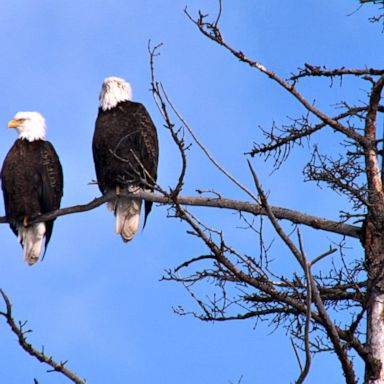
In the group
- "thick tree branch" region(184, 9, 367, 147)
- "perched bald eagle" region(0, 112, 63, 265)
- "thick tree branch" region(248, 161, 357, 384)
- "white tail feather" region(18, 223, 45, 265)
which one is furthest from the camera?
"white tail feather" region(18, 223, 45, 265)

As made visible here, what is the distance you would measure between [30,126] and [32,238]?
4.05ft

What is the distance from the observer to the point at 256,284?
591 cm

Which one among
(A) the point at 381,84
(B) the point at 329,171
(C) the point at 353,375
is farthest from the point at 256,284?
(A) the point at 381,84

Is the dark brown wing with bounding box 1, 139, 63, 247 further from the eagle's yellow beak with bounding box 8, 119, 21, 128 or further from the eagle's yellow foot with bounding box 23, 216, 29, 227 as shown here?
the eagle's yellow beak with bounding box 8, 119, 21, 128

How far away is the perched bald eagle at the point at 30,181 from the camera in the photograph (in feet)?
→ 32.2

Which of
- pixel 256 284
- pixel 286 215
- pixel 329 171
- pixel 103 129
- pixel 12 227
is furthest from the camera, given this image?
pixel 12 227

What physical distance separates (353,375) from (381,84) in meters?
2.89

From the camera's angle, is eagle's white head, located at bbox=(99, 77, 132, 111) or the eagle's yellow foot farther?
the eagle's yellow foot

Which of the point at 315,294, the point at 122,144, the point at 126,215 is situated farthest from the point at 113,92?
the point at 315,294

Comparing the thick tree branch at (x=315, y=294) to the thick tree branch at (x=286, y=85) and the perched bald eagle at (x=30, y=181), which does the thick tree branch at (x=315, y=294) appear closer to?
the thick tree branch at (x=286, y=85)

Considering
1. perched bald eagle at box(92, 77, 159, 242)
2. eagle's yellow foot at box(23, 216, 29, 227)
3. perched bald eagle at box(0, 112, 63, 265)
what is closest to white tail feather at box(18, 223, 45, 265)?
perched bald eagle at box(0, 112, 63, 265)

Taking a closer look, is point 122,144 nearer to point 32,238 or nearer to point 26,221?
point 26,221

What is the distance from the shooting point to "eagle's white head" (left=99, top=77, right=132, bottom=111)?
32.4ft

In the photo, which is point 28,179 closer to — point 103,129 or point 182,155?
point 103,129
